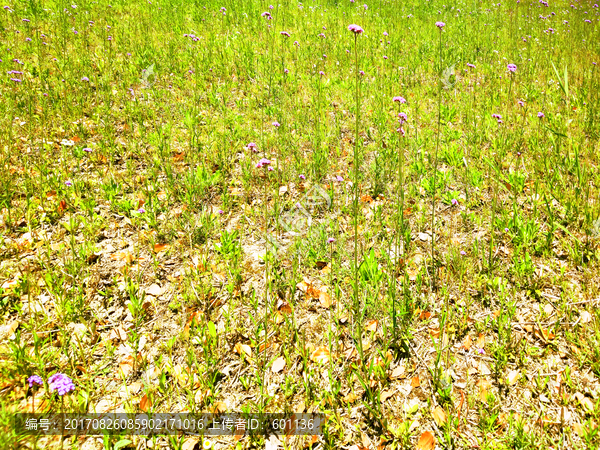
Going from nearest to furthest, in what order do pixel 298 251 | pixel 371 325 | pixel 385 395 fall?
pixel 385 395 < pixel 371 325 < pixel 298 251

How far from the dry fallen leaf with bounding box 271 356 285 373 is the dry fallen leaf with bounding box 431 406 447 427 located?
0.92 m

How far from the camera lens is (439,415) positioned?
184 cm

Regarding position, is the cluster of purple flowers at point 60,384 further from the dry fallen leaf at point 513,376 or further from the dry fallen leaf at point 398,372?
the dry fallen leaf at point 513,376

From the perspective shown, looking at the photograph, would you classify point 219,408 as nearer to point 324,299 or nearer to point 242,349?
point 242,349

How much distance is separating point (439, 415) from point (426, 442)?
0.18 m

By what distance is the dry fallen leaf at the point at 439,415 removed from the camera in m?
1.81

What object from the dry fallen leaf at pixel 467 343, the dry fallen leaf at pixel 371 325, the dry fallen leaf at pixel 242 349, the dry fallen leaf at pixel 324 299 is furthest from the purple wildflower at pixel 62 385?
the dry fallen leaf at pixel 467 343

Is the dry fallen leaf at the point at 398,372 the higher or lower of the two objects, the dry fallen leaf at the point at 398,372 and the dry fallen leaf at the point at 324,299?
the lower

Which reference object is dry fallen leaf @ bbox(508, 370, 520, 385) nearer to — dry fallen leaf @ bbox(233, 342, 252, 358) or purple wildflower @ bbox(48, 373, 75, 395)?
dry fallen leaf @ bbox(233, 342, 252, 358)

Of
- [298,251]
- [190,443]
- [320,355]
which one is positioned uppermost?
[298,251]

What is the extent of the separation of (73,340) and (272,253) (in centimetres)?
149

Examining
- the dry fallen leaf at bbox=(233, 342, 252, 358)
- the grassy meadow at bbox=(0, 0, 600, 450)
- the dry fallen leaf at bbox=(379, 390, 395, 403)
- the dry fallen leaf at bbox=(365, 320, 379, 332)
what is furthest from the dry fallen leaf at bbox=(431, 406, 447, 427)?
the dry fallen leaf at bbox=(233, 342, 252, 358)

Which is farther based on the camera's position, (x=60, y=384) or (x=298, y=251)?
(x=298, y=251)

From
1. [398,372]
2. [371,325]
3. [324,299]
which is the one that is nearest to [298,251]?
[324,299]
